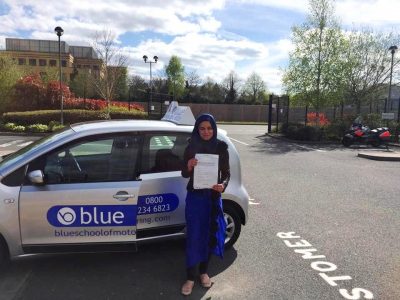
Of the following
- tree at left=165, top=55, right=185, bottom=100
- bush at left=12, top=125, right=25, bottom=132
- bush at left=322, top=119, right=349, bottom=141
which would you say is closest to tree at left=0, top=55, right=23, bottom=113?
bush at left=12, top=125, right=25, bottom=132

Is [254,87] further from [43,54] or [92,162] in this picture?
[92,162]

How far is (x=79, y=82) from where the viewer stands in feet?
194

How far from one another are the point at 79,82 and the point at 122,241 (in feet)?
190

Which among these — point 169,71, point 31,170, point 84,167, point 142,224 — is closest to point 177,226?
point 142,224

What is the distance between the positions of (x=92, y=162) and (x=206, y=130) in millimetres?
1398

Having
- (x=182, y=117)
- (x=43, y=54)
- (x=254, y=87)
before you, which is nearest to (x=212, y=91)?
(x=254, y=87)

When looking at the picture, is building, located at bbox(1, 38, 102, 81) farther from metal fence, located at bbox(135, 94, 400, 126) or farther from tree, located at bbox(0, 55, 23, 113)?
tree, located at bbox(0, 55, 23, 113)

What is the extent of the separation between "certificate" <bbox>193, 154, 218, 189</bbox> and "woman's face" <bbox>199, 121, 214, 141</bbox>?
18cm

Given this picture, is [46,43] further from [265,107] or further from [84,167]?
[84,167]

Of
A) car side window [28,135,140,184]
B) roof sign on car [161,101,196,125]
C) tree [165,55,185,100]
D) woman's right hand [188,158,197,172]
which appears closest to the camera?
woman's right hand [188,158,197,172]

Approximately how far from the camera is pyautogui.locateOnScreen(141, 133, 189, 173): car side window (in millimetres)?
4586

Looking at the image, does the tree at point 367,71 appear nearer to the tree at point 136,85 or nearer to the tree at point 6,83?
the tree at point 6,83

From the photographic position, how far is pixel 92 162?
15.1 ft

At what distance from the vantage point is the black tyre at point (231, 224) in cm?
504
